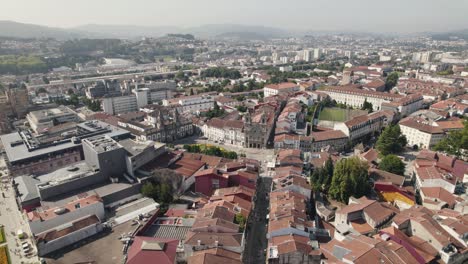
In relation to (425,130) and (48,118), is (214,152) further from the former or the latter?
(425,130)

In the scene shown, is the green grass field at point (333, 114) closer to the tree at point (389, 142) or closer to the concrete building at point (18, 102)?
the tree at point (389, 142)

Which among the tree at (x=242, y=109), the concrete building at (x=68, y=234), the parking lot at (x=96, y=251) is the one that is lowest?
the parking lot at (x=96, y=251)

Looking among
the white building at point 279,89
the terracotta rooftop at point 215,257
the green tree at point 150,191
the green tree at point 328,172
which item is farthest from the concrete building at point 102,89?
the terracotta rooftop at point 215,257

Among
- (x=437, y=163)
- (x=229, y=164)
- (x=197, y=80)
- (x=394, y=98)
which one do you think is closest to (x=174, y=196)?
(x=229, y=164)

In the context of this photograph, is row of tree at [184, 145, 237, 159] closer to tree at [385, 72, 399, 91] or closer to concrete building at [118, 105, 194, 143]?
concrete building at [118, 105, 194, 143]

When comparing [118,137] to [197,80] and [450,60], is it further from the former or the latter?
[450,60]

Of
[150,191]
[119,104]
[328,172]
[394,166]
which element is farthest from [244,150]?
[119,104]
